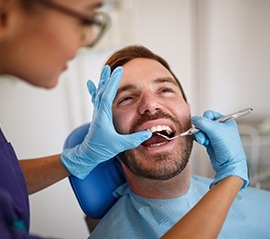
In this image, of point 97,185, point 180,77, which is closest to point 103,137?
point 97,185

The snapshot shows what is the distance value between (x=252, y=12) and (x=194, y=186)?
1.46 meters

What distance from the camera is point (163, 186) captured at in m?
1.05

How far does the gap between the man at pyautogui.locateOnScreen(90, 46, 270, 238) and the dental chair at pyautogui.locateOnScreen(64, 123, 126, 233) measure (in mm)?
55

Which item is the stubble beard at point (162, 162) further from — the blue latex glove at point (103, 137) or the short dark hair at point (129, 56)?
the short dark hair at point (129, 56)

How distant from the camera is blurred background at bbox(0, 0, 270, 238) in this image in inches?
68.2

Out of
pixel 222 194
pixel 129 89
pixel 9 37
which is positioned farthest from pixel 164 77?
pixel 9 37

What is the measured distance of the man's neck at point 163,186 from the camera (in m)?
1.05

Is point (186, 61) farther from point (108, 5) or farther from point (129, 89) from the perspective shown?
point (129, 89)

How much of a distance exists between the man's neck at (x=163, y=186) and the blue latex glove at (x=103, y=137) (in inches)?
7.9

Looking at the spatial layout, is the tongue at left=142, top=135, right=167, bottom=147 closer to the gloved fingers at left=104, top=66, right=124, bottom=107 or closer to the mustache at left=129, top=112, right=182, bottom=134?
the mustache at left=129, top=112, right=182, bottom=134

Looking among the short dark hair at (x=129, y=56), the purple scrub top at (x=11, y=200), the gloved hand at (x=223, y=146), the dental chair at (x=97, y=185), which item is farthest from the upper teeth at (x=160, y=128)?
the purple scrub top at (x=11, y=200)

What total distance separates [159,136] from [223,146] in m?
0.27

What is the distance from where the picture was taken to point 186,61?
2248 mm

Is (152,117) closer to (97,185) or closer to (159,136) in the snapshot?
(159,136)
